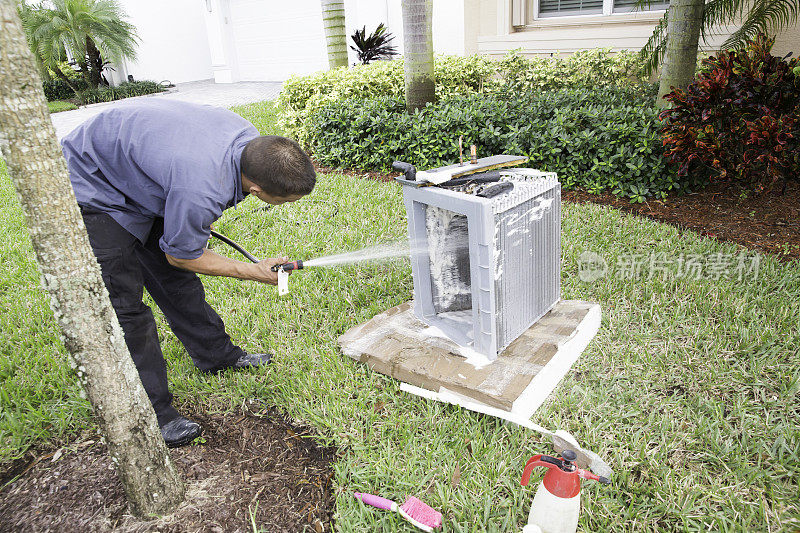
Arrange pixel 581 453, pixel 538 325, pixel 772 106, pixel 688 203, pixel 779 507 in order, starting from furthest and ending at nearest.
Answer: pixel 688 203
pixel 772 106
pixel 538 325
pixel 581 453
pixel 779 507

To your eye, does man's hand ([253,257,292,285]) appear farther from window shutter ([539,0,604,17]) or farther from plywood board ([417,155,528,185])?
window shutter ([539,0,604,17])

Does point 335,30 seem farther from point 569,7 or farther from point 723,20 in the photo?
point 723,20

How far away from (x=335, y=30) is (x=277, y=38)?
9.53 m

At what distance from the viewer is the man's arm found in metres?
2.22

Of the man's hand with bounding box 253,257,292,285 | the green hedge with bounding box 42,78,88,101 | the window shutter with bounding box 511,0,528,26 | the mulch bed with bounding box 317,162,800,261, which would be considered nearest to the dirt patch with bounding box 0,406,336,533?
the man's hand with bounding box 253,257,292,285

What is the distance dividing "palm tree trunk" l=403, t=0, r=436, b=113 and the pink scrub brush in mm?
4670

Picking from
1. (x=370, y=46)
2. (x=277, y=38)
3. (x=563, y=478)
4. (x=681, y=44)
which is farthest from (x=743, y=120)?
(x=277, y=38)

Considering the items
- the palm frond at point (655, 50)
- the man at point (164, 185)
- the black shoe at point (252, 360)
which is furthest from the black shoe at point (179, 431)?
the palm frond at point (655, 50)

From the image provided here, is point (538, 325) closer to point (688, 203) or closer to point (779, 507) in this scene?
point (779, 507)

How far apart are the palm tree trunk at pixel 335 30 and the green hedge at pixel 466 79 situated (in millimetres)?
396

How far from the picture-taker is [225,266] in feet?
7.43

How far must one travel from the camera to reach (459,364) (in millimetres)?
2400

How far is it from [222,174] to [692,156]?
3580 mm

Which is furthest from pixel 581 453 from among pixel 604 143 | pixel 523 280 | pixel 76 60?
pixel 76 60
